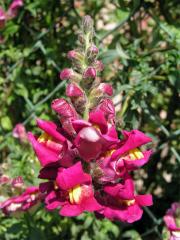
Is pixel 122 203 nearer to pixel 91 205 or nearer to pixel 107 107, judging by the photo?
pixel 91 205

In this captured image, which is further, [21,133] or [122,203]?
[21,133]

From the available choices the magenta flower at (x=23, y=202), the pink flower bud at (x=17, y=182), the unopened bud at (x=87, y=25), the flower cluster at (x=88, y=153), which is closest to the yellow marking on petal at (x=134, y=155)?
the flower cluster at (x=88, y=153)

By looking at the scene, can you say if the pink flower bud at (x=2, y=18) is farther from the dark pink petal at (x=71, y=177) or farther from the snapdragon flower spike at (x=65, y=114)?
the dark pink petal at (x=71, y=177)

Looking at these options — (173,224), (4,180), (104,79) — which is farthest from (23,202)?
(104,79)

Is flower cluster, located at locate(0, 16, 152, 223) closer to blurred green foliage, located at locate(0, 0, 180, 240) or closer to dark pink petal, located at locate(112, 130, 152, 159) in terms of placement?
dark pink petal, located at locate(112, 130, 152, 159)

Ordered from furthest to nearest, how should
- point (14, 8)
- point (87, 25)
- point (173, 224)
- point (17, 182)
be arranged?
point (14, 8) → point (17, 182) → point (173, 224) → point (87, 25)

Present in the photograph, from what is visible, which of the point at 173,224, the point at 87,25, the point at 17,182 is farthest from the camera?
the point at 17,182

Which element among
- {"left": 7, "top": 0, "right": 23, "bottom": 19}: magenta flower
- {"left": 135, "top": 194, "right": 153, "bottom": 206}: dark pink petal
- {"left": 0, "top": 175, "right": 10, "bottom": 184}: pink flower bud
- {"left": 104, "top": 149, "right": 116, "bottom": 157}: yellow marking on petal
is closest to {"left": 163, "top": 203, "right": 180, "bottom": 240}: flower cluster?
{"left": 135, "top": 194, "right": 153, "bottom": 206}: dark pink petal

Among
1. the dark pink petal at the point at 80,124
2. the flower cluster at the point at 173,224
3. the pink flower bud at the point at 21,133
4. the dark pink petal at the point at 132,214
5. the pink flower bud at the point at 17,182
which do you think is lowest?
the flower cluster at the point at 173,224
